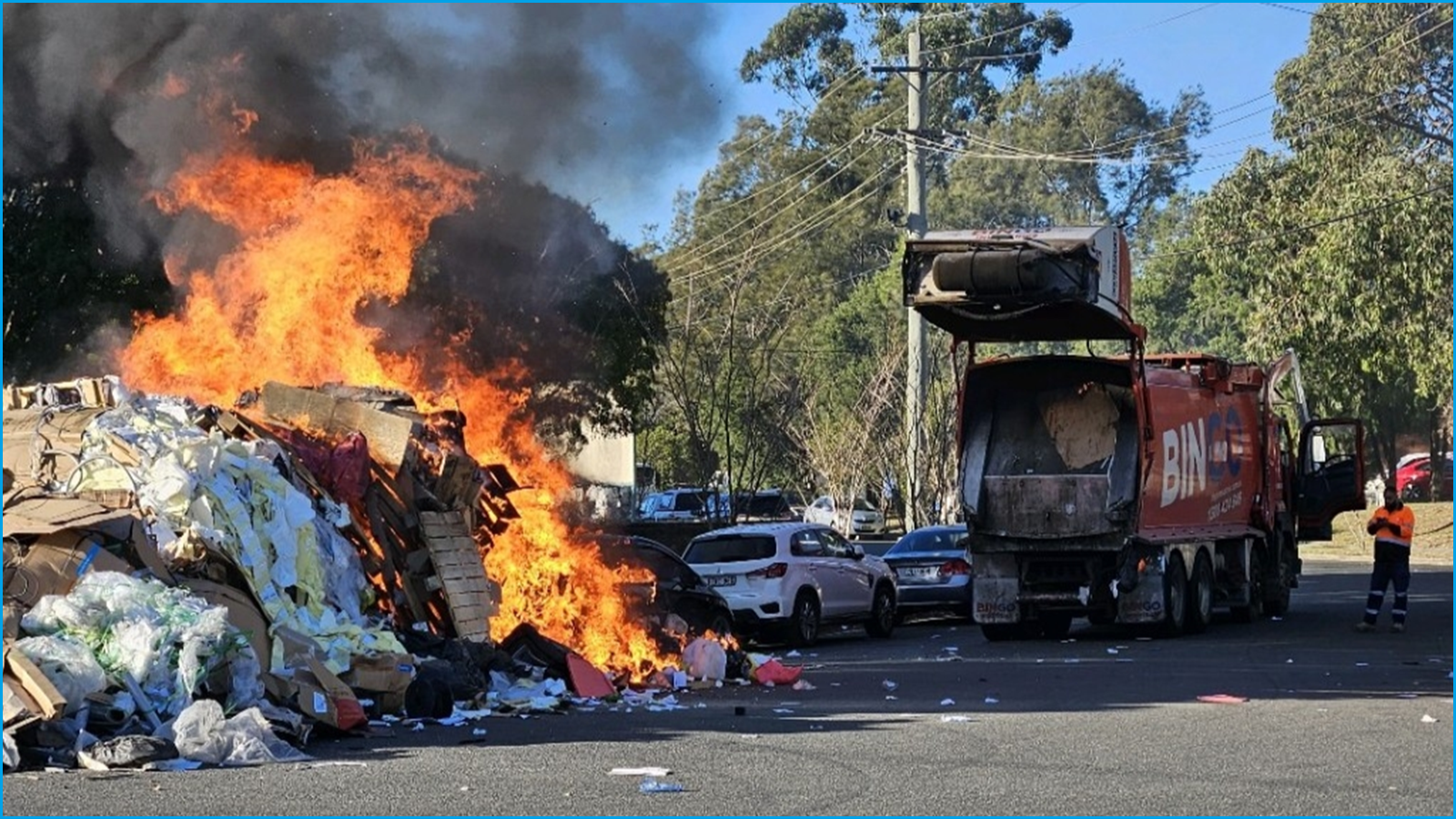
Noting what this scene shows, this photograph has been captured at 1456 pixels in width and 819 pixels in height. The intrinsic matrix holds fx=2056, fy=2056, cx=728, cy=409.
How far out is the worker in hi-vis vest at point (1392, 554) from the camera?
22.2m

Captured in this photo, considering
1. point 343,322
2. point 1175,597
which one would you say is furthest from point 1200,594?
point 343,322

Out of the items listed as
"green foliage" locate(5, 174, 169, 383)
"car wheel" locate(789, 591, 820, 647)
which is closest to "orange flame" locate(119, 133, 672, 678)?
"green foliage" locate(5, 174, 169, 383)

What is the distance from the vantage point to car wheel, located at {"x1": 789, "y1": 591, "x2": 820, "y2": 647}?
22656 mm

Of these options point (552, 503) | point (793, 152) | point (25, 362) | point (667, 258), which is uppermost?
point (793, 152)

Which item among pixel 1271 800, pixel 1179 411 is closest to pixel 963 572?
pixel 1179 411

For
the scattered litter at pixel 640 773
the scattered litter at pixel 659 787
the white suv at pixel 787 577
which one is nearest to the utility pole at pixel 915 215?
the white suv at pixel 787 577

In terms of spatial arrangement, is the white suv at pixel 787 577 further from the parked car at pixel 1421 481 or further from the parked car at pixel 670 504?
the parked car at pixel 1421 481

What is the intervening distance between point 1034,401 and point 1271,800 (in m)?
12.8

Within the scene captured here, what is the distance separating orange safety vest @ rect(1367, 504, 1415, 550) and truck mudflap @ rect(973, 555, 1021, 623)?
395cm

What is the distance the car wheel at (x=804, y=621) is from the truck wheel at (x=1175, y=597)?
12.6ft

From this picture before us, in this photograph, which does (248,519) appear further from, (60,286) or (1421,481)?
(1421,481)

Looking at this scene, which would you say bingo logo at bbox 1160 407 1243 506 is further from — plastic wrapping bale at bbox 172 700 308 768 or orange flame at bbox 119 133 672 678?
plastic wrapping bale at bbox 172 700 308 768

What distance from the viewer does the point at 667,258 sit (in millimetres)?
49969

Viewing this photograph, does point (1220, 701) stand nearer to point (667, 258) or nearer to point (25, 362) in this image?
point (25, 362)
